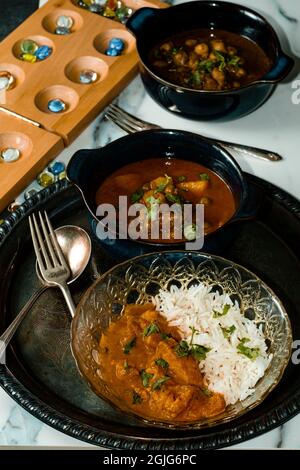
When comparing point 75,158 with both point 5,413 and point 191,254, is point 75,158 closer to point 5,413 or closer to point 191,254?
point 191,254

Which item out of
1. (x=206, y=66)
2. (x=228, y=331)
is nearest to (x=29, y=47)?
(x=206, y=66)

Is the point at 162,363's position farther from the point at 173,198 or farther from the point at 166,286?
the point at 173,198

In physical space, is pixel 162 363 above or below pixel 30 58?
below

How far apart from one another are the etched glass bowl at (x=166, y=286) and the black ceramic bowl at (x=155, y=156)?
3 cm

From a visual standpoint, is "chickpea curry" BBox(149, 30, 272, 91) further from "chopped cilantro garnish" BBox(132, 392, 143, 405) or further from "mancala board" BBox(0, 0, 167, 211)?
"chopped cilantro garnish" BBox(132, 392, 143, 405)

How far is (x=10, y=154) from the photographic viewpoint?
1.55m

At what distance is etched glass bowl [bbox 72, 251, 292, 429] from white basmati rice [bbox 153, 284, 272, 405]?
15mm

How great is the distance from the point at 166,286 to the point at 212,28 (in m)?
0.74

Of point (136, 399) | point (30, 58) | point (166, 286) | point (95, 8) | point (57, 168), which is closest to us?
point (136, 399)

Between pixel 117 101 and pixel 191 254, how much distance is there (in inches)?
22.8

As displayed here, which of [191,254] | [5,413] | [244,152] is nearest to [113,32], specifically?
[244,152]

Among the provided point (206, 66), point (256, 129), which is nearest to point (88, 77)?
point (206, 66)

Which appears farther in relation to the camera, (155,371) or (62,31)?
(62,31)

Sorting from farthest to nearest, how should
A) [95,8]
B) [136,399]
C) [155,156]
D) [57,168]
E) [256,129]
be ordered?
[95,8]
[256,129]
[57,168]
[155,156]
[136,399]
